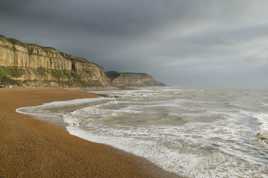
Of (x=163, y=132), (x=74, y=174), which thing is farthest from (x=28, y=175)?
(x=163, y=132)

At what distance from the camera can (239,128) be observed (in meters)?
10.8

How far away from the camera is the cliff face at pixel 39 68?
59647 mm

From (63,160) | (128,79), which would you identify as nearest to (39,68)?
(63,160)

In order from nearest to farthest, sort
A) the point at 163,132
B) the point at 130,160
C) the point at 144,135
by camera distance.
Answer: the point at 130,160
the point at 144,135
the point at 163,132

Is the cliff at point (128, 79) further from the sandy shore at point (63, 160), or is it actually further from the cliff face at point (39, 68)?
the sandy shore at point (63, 160)

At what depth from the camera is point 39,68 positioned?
7562 centimetres

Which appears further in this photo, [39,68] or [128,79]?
[128,79]

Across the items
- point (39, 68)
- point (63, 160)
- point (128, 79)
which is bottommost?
point (63, 160)

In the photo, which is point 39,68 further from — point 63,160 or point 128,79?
point 128,79

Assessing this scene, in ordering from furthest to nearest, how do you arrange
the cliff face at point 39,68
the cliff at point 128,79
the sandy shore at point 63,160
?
the cliff at point 128,79 → the cliff face at point 39,68 → the sandy shore at point 63,160

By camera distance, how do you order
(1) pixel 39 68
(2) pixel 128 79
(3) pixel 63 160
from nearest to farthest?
(3) pixel 63 160, (1) pixel 39 68, (2) pixel 128 79

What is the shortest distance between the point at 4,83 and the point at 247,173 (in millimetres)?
62353

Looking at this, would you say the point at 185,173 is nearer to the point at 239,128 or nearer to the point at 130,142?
the point at 130,142

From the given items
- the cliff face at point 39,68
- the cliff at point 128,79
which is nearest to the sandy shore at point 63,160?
the cliff face at point 39,68
